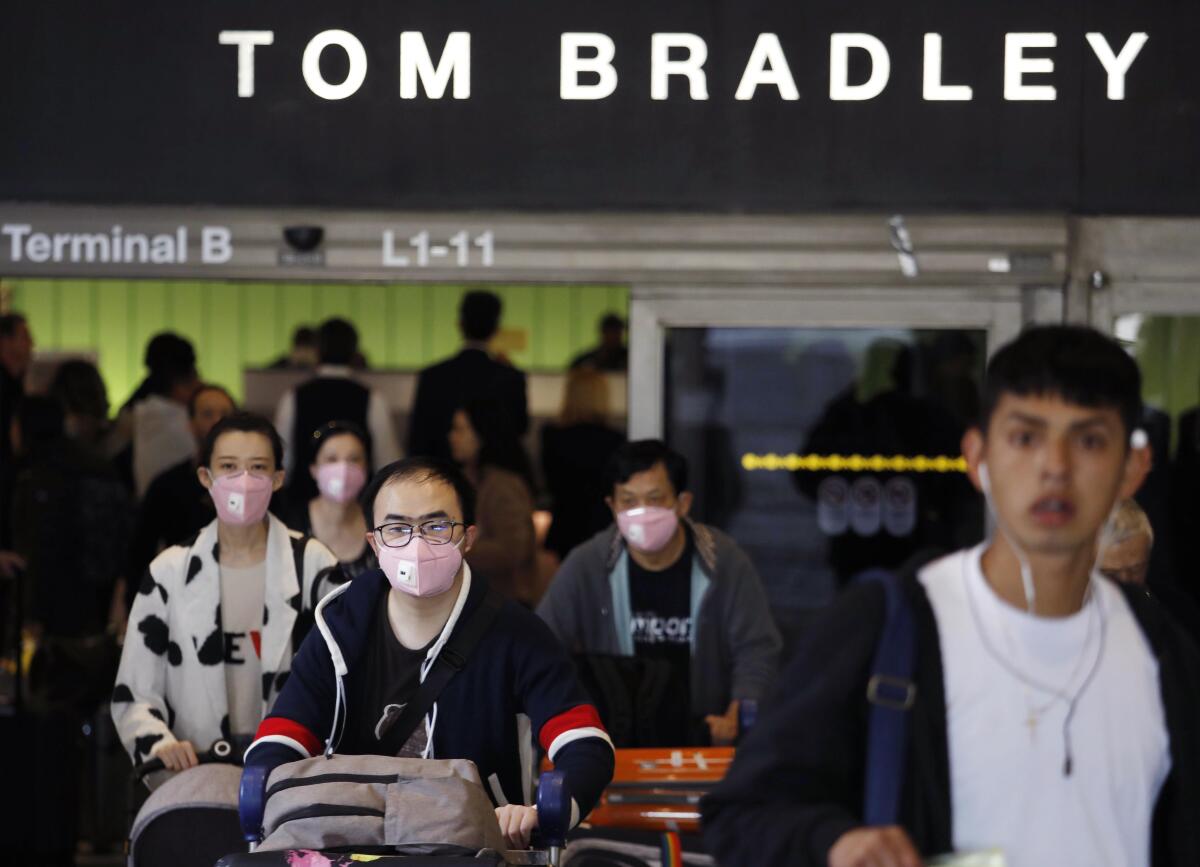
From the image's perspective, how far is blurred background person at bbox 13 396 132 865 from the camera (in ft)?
21.6

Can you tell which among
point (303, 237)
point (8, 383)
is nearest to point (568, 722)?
point (303, 237)

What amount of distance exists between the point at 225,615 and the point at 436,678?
4.31ft

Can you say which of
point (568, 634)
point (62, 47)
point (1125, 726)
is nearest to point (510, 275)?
point (568, 634)

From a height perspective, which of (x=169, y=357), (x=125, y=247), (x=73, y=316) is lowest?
(x=169, y=357)

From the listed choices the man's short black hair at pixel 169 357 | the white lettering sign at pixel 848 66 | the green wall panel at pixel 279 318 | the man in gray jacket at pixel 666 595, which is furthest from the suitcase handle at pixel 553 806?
the green wall panel at pixel 279 318

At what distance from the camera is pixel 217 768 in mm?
4855

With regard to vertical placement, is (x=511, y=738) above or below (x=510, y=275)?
below

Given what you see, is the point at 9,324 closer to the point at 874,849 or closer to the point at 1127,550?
the point at 1127,550

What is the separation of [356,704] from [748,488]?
119 inches

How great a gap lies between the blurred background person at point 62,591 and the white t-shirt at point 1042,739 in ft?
15.3

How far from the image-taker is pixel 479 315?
816 centimetres

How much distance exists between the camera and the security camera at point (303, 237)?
267 inches

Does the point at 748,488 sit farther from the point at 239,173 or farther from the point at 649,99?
the point at 239,173

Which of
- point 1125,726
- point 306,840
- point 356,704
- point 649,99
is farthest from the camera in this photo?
point 649,99
